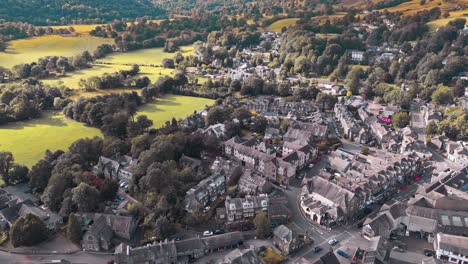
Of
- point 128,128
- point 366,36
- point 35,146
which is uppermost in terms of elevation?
point 366,36

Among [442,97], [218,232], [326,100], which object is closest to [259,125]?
[326,100]

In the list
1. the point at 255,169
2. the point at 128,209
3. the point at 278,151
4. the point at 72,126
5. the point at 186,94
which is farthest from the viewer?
the point at 186,94

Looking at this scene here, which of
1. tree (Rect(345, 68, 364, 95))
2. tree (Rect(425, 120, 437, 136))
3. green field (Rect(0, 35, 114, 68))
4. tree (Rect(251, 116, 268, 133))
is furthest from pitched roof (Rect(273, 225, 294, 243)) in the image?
green field (Rect(0, 35, 114, 68))

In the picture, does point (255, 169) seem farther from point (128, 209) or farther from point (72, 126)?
point (72, 126)

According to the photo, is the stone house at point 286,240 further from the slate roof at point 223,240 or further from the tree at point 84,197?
the tree at point 84,197

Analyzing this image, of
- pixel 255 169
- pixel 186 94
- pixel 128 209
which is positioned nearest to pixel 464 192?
pixel 255 169

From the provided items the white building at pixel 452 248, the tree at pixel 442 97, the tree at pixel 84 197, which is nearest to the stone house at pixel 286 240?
the white building at pixel 452 248
